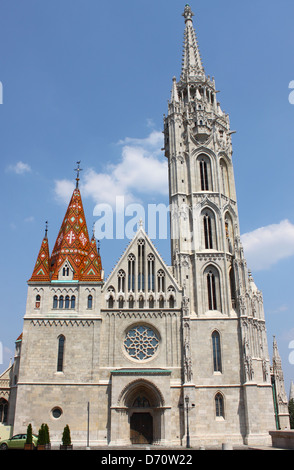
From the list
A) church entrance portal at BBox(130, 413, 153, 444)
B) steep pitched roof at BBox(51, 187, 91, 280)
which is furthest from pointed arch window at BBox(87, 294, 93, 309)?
church entrance portal at BBox(130, 413, 153, 444)

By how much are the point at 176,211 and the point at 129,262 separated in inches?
273

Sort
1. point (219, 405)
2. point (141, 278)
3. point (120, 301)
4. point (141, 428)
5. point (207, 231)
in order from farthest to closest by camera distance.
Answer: point (207, 231), point (141, 278), point (120, 301), point (219, 405), point (141, 428)

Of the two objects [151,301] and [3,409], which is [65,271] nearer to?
[151,301]

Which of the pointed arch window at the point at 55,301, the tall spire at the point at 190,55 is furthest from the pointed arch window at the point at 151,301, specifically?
the tall spire at the point at 190,55

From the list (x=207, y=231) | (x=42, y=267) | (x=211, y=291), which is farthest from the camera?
(x=207, y=231)

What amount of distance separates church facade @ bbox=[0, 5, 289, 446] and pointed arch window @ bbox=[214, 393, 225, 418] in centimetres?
8

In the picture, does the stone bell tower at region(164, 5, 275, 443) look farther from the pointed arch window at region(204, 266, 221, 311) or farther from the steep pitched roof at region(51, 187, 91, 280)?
the steep pitched roof at region(51, 187, 91, 280)

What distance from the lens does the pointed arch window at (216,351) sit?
33.4m

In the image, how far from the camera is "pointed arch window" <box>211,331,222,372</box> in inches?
1314

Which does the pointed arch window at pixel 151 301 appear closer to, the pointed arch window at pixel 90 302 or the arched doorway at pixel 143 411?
the pointed arch window at pixel 90 302

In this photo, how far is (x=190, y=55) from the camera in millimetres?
47969

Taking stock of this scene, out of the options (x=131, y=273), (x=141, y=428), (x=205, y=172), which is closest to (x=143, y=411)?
(x=141, y=428)

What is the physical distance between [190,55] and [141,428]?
39.6m
